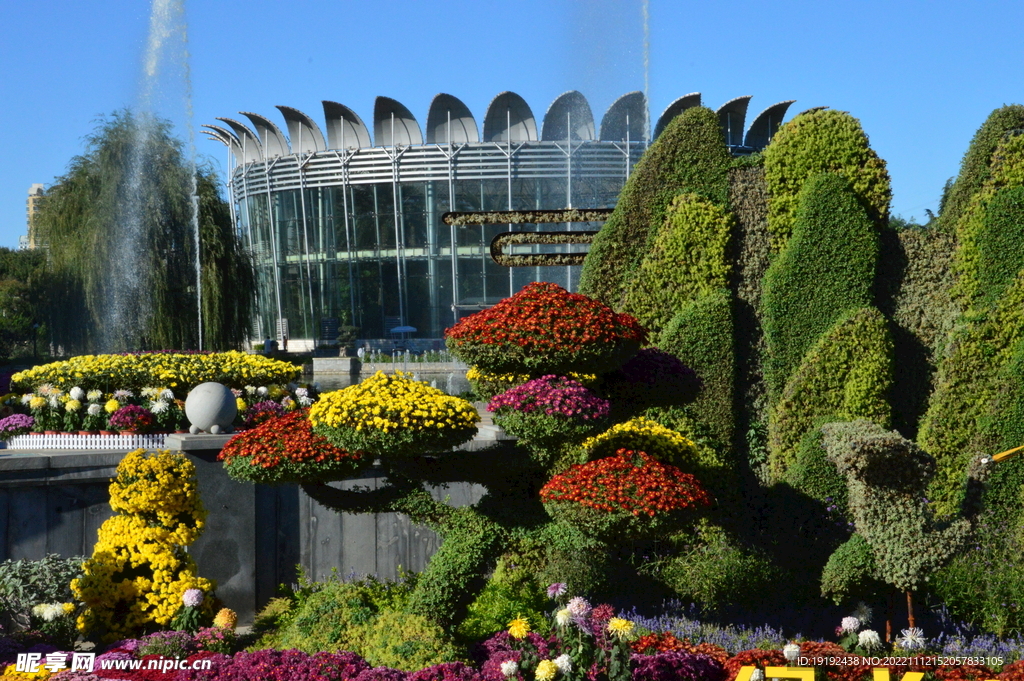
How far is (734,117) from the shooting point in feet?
148

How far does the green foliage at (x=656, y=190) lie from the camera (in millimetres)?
11609

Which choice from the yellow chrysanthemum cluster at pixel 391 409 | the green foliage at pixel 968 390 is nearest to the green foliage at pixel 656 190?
the green foliage at pixel 968 390

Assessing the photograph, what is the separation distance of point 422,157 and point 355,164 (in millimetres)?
3588

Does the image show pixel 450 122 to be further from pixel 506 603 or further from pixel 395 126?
pixel 506 603

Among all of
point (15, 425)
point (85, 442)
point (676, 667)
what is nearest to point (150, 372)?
point (85, 442)

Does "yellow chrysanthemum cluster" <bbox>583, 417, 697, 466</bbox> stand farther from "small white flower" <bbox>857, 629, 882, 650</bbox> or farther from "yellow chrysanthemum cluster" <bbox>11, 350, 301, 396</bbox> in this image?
"yellow chrysanthemum cluster" <bbox>11, 350, 301, 396</bbox>

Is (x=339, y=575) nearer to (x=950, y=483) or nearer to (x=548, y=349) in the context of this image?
(x=548, y=349)

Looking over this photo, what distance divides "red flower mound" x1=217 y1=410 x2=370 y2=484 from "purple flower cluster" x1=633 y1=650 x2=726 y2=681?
281cm

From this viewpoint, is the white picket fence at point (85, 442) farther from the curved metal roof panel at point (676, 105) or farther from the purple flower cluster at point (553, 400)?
the curved metal roof panel at point (676, 105)

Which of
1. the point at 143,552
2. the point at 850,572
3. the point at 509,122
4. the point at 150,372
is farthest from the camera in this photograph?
the point at 509,122

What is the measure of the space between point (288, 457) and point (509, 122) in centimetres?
4136

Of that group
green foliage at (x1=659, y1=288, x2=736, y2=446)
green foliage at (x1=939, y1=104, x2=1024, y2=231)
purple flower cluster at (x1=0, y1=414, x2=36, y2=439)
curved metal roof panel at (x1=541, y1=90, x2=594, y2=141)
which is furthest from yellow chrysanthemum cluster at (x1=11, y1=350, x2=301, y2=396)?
curved metal roof panel at (x1=541, y1=90, x2=594, y2=141)

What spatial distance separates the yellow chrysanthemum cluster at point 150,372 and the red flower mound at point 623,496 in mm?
5940

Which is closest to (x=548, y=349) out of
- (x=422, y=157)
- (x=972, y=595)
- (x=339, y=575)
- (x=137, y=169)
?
(x=339, y=575)
